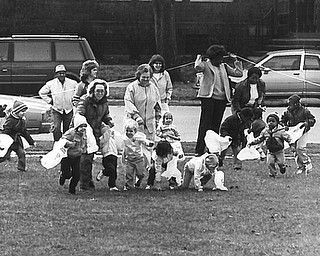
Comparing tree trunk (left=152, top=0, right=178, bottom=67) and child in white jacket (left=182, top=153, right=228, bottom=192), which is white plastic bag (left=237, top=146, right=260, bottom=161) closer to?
child in white jacket (left=182, top=153, right=228, bottom=192)

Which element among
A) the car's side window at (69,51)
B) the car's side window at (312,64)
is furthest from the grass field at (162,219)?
the car's side window at (312,64)

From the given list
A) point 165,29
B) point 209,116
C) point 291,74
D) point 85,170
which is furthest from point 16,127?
point 165,29

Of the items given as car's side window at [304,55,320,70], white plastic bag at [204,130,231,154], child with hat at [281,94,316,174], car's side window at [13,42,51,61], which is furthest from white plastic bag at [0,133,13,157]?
car's side window at [304,55,320,70]

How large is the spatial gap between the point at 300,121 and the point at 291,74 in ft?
42.2

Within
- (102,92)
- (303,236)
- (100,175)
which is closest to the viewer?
(303,236)

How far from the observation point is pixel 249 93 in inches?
548

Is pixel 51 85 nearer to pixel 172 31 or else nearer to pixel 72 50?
pixel 72 50

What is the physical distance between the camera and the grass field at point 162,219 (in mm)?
8203

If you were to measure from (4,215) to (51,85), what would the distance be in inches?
208

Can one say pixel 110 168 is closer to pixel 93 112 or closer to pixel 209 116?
pixel 93 112

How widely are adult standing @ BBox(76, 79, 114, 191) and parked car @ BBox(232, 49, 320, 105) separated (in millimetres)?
14597

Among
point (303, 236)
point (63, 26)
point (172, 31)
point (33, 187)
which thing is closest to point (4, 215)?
point (33, 187)

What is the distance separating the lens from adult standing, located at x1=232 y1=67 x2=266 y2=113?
1380 centimetres

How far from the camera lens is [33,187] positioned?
37.8 ft
